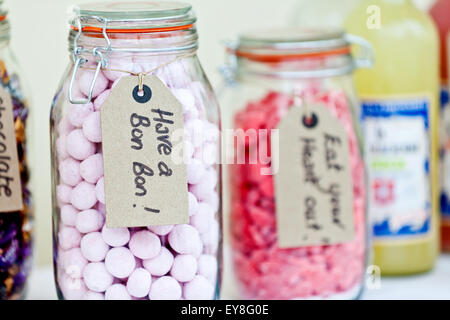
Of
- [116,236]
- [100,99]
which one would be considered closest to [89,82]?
[100,99]

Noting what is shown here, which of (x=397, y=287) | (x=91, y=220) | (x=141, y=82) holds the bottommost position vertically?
(x=397, y=287)

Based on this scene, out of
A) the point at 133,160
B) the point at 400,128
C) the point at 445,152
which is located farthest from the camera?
the point at 445,152

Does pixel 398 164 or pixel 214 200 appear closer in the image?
pixel 214 200

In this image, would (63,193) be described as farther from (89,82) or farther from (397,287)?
(397,287)

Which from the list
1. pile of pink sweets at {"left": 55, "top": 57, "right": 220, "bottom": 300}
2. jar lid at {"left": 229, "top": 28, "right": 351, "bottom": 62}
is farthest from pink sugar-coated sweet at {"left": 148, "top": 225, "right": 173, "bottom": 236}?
jar lid at {"left": 229, "top": 28, "right": 351, "bottom": 62}

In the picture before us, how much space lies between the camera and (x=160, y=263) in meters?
0.59

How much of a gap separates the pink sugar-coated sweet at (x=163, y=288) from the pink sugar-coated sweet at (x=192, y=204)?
5 centimetres

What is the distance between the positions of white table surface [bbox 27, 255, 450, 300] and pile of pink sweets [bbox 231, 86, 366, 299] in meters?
0.05

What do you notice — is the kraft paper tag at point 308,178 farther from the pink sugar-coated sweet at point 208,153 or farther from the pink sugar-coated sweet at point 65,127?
the pink sugar-coated sweet at point 65,127

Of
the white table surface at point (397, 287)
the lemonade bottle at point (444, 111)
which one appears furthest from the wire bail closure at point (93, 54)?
the lemonade bottle at point (444, 111)

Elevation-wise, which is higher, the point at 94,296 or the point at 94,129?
the point at 94,129

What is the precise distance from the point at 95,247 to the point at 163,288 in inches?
2.4

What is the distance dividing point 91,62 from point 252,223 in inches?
8.4

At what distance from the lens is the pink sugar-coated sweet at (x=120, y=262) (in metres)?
0.58
